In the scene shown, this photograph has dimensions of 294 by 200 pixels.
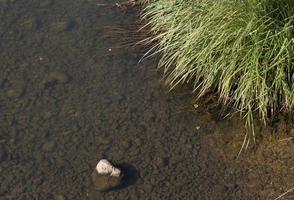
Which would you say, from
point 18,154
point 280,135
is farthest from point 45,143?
point 280,135

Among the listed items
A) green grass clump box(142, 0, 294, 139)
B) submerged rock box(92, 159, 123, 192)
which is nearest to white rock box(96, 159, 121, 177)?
submerged rock box(92, 159, 123, 192)

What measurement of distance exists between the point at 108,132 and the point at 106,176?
426mm

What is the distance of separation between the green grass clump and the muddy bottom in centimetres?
19

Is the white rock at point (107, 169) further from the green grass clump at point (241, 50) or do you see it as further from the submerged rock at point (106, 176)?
the green grass clump at point (241, 50)

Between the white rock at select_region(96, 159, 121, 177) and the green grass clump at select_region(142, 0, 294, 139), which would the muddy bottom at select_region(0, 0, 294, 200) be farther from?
the green grass clump at select_region(142, 0, 294, 139)

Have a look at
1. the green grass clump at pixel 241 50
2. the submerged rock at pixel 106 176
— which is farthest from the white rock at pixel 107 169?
the green grass clump at pixel 241 50

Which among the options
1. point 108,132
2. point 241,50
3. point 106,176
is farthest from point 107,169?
point 241,50

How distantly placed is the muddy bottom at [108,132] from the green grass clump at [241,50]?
0.19 meters

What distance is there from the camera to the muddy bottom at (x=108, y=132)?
10.8 ft

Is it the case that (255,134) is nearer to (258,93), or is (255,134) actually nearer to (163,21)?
(258,93)

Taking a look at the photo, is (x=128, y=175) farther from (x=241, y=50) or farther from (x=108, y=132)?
(x=241, y=50)

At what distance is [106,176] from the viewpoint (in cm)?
331

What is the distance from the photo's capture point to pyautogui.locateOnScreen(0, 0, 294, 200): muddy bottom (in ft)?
10.8

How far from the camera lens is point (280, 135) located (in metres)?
3.55
